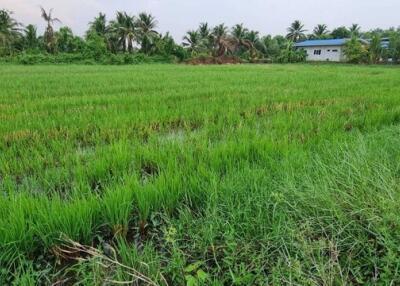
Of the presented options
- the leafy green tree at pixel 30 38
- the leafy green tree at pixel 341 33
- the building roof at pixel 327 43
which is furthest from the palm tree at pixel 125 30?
the leafy green tree at pixel 341 33

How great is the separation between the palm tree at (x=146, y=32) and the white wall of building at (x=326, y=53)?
19133 millimetres

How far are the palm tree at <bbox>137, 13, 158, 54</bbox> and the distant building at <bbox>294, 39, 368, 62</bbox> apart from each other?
18151 mm

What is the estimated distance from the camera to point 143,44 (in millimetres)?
35469

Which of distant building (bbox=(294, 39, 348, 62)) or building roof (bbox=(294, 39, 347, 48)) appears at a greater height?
building roof (bbox=(294, 39, 347, 48))

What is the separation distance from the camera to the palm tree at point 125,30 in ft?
111

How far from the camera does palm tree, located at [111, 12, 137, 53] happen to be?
3381 centimetres

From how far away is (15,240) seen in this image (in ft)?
5.03

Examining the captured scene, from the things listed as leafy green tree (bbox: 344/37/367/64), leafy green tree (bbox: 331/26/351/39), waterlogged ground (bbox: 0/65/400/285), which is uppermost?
leafy green tree (bbox: 331/26/351/39)

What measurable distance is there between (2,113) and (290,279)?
491cm

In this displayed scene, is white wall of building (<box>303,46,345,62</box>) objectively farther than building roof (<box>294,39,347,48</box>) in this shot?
Yes

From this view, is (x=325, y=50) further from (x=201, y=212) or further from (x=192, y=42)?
(x=201, y=212)

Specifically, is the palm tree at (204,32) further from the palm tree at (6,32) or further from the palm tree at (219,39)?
the palm tree at (6,32)

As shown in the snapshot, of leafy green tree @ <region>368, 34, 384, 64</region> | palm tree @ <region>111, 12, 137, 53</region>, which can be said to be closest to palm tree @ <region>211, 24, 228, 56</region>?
palm tree @ <region>111, 12, 137, 53</region>

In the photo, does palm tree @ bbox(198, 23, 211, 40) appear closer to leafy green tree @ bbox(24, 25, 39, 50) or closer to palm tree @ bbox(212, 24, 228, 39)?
palm tree @ bbox(212, 24, 228, 39)
